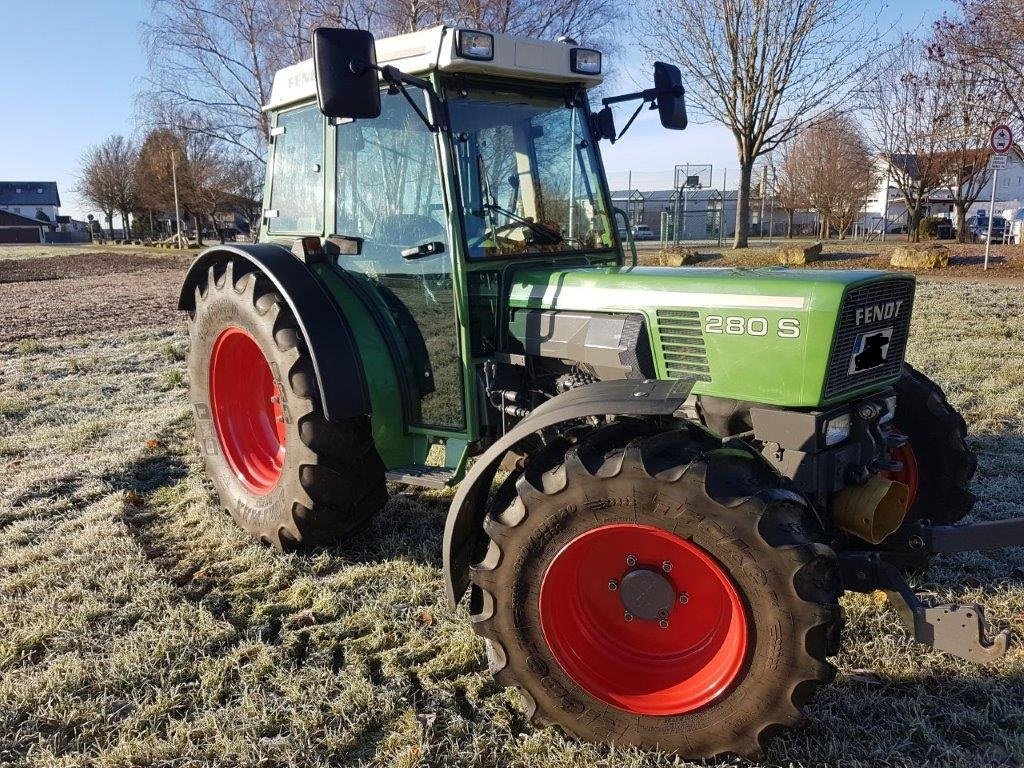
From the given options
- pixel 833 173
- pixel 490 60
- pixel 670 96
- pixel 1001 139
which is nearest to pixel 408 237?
pixel 490 60

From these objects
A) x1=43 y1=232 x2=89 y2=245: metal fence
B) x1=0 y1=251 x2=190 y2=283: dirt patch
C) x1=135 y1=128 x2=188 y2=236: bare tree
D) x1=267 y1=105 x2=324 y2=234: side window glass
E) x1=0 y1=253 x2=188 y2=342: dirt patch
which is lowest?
x1=0 y1=253 x2=188 y2=342: dirt patch

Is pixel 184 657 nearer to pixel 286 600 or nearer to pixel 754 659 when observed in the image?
pixel 286 600

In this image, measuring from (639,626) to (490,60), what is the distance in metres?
2.34

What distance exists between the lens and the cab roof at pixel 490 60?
323 cm

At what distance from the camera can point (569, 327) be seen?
128 inches

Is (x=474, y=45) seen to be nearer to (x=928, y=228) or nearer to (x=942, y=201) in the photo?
(x=928, y=228)

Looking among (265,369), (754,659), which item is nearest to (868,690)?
(754,659)

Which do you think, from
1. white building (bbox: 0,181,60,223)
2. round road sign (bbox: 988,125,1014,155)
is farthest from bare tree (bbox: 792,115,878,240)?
white building (bbox: 0,181,60,223)

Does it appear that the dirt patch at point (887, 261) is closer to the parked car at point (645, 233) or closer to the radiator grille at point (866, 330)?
the parked car at point (645, 233)

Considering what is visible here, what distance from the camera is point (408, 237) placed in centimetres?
361

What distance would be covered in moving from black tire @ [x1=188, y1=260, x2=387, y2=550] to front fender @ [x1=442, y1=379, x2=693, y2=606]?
3.30ft

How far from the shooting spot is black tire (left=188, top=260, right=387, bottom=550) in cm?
358

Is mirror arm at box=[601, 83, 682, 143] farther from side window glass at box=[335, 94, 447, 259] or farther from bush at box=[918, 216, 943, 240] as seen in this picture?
bush at box=[918, 216, 943, 240]

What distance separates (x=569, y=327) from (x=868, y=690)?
5.81 feet
